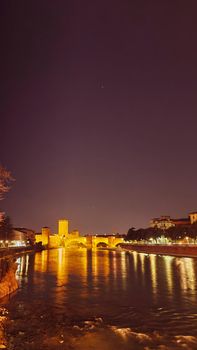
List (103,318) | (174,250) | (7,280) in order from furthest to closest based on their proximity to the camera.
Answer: (174,250)
(7,280)
(103,318)

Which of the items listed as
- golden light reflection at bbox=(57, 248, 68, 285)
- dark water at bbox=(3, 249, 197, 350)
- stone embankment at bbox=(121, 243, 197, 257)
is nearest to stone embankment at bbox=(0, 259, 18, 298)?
dark water at bbox=(3, 249, 197, 350)

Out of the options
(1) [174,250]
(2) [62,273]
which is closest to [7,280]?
(2) [62,273]

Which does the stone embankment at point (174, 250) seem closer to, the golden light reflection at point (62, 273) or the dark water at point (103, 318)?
the golden light reflection at point (62, 273)

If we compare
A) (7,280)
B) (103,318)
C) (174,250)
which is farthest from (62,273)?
(174,250)

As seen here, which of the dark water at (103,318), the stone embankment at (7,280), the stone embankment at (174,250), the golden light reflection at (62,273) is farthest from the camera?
the stone embankment at (174,250)

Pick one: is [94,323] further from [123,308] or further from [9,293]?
[9,293]

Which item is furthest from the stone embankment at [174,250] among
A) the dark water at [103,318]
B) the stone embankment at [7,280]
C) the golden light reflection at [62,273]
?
the stone embankment at [7,280]

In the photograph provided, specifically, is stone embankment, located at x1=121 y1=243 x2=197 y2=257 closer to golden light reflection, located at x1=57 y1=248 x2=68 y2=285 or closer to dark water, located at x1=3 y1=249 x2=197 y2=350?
golden light reflection, located at x1=57 y1=248 x2=68 y2=285

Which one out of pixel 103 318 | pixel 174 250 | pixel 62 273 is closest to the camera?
pixel 103 318

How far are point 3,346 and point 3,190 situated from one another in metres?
9.23

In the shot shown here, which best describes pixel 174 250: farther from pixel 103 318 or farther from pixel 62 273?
pixel 103 318

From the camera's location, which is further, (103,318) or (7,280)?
(7,280)

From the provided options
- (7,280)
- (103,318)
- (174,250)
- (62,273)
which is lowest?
(103,318)

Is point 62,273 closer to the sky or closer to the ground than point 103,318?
closer to the sky
